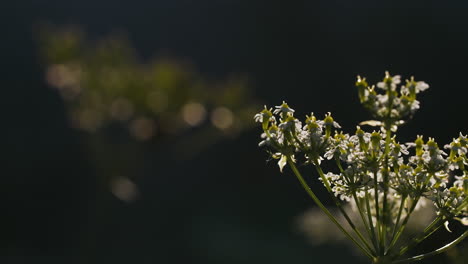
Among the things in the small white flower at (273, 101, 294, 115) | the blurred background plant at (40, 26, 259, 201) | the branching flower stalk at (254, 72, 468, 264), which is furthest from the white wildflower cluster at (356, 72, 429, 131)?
the blurred background plant at (40, 26, 259, 201)

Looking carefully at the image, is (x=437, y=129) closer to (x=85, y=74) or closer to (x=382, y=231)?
(x=85, y=74)

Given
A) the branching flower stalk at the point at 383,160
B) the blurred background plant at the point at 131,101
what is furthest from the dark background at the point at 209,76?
the branching flower stalk at the point at 383,160

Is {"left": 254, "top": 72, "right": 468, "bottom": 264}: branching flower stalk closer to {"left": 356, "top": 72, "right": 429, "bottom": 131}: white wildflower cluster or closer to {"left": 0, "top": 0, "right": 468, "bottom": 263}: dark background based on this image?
{"left": 356, "top": 72, "right": 429, "bottom": 131}: white wildflower cluster

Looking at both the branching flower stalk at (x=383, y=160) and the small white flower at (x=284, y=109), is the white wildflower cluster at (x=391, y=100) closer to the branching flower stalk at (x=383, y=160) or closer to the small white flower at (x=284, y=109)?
the branching flower stalk at (x=383, y=160)

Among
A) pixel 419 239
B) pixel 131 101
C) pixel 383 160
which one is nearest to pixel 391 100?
pixel 383 160

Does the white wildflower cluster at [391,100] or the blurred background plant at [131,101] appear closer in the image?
the white wildflower cluster at [391,100]

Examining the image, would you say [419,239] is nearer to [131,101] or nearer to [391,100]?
[391,100]

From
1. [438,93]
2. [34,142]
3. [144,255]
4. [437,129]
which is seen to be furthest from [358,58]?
[34,142]

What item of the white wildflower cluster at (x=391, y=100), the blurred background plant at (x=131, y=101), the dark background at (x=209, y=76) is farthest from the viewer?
the dark background at (x=209, y=76)
